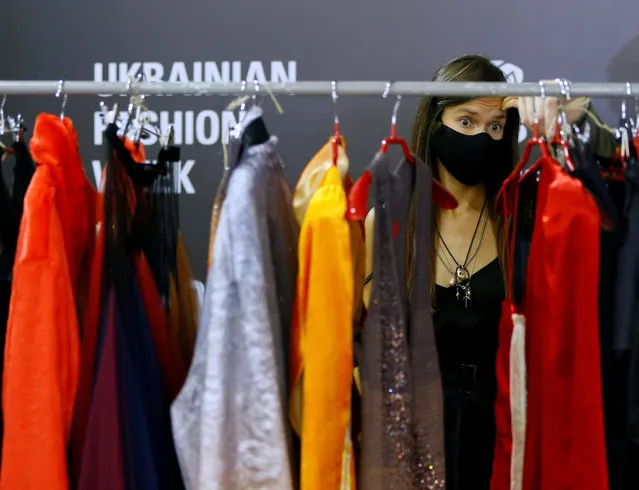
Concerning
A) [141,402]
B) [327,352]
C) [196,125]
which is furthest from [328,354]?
[196,125]

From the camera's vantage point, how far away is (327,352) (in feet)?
2.78

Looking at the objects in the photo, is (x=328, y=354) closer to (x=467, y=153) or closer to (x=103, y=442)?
(x=103, y=442)

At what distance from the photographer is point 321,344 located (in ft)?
2.78

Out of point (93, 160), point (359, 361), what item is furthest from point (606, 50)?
point (93, 160)

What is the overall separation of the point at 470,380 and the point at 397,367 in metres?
0.42

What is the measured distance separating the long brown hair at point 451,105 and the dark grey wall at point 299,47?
298 mm

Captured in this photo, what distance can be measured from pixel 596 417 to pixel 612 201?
29 centimetres

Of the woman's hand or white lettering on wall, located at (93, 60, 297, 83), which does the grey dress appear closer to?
the woman's hand

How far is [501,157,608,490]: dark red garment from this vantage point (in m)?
0.84

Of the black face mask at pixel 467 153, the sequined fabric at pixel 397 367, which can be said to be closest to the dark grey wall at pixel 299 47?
the black face mask at pixel 467 153

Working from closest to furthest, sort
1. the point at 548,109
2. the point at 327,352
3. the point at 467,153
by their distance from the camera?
1. the point at 327,352
2. the point at 548,109
3. the point at 467,153

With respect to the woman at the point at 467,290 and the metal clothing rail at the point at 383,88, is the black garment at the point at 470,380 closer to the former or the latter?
the woman at the point at 467,290

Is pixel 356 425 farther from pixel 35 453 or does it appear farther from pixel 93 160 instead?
pixel 93 160

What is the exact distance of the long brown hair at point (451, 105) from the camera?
129 centimetres
